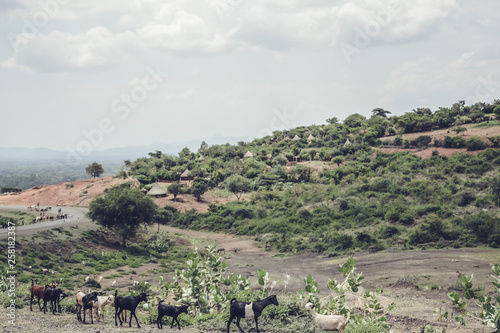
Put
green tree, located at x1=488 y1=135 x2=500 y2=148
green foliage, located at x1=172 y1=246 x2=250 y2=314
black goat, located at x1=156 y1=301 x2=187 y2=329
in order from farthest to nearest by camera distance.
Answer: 1. green tree, located at x1=488 y1=135 x2=500 y2=148
2. green foliage, located at x1=172 y1=246 x2=250 y2=314
3. black goat, located at x1=156 y1=301 x2=187 y2=329

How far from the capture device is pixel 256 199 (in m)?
56.4

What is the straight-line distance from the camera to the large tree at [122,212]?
128 ft

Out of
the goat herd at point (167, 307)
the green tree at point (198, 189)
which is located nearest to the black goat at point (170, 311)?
the goat herd at point (167, 307)

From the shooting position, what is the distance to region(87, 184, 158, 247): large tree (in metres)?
39.0

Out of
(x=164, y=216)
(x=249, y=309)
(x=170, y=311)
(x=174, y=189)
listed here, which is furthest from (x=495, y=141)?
(x=170, y=311)

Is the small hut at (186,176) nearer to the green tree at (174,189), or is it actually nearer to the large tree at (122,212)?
the green tree at (174,189)

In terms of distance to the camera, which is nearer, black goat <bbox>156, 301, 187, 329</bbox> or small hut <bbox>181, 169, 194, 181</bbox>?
black goat <bbox>156, 301, 187, 329</bbox>

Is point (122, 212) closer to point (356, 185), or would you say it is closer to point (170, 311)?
point (356, 185)

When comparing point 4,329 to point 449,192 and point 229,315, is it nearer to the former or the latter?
point 229,315

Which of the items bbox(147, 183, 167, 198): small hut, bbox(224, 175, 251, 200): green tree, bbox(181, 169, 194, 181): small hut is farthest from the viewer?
bbox(181, 169, 194, 181): small hut

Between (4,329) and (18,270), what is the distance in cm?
1706

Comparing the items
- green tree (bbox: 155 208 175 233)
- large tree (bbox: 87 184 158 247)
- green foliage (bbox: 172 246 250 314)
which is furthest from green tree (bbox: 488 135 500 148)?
green foliage (bbox: 172 246 250 314)

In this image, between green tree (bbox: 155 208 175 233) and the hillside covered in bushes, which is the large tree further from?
the hillside covered in bushes

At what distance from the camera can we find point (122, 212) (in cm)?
3897
